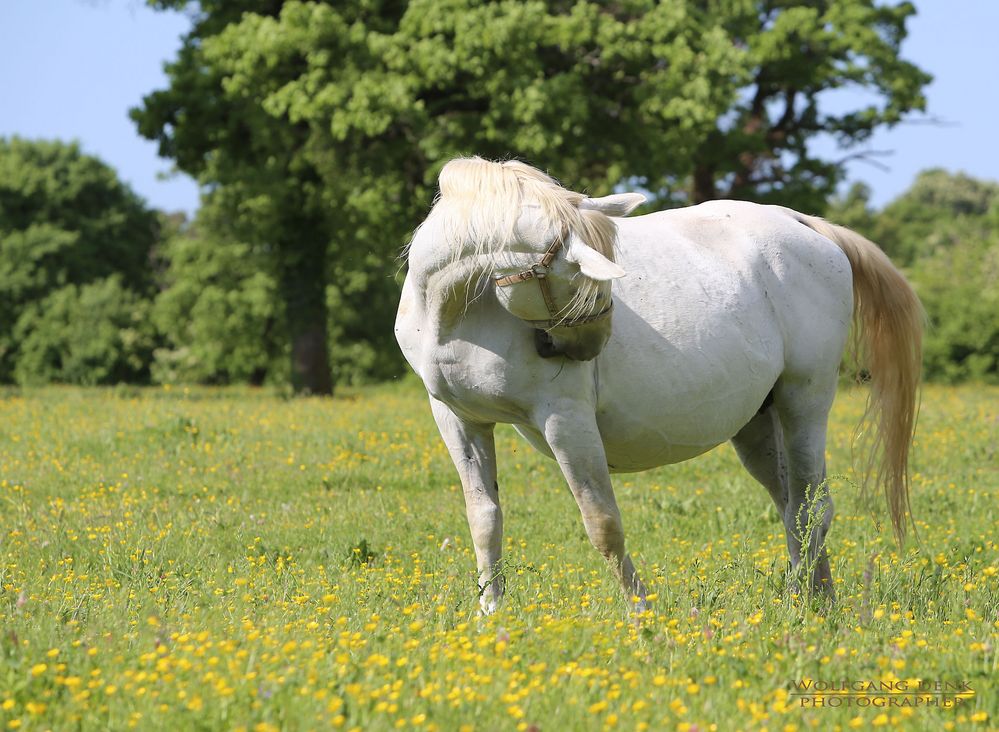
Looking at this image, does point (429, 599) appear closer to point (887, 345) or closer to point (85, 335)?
point (887, 345)

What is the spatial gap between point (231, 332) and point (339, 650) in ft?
118

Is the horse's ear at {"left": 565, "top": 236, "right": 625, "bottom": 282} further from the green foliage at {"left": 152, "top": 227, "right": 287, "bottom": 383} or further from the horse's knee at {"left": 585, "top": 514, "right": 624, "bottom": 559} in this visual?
the green foliage at {"left": 152, "top": 227, "right": 287, "bottom": 383}

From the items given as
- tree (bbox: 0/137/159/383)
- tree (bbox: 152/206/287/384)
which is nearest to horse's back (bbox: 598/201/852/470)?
tree (bbox: 152/206/287/384)

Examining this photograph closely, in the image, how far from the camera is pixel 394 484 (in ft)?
32.7

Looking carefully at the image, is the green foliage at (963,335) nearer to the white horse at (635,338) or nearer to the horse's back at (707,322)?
the white horse at (635,338)

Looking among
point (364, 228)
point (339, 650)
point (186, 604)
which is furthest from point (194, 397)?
point (339, 650)

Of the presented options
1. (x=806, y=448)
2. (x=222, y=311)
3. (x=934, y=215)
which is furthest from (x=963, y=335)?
(x=934, y=215)

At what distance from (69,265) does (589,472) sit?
1794 inches

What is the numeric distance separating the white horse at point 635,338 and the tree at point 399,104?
1352cm

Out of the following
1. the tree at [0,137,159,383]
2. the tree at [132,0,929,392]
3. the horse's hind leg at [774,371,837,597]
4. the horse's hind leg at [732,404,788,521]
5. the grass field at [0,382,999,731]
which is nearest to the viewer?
the grass field at [0,382,999,731]

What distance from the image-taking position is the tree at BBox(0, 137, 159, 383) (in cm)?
4316

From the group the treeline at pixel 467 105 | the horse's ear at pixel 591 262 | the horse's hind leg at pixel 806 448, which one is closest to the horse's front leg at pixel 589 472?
the horse's ear at pixel 591 262

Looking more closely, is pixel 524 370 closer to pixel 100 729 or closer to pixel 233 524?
pixel 100 729

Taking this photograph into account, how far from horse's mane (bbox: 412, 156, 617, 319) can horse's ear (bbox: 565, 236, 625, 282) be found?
0.35ft
